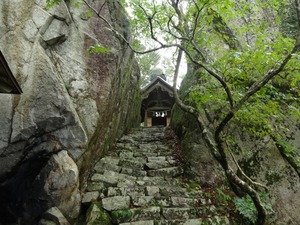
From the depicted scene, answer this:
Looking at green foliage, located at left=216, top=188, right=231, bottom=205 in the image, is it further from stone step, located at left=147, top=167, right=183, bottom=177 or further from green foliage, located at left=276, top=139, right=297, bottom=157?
green foliage, located at left=276, top=139, right=297, bottom=157

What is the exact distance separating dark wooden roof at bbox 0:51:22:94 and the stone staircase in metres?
2.86

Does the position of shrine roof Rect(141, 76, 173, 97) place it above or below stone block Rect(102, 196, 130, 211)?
above

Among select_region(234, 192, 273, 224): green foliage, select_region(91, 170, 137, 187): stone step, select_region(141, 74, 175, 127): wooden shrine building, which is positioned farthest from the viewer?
select_region(141, 74, 175, 127): wooden shrine building

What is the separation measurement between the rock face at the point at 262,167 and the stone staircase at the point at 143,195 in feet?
1.91

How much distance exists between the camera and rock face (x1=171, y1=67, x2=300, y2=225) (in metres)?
6.04

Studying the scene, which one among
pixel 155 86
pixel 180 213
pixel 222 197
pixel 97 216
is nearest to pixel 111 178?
pixel 97 216

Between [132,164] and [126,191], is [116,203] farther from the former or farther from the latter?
[132,164]

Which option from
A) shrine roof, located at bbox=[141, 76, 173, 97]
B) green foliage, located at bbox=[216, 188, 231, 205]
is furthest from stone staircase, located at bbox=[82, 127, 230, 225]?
shrine roof, located at bbox=[141, 76, 173, 97]

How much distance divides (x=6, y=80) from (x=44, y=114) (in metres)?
1.20

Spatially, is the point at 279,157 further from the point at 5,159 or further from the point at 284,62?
the point at 5,159

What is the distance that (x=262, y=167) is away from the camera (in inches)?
267

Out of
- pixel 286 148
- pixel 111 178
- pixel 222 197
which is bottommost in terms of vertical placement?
pixel 222 197

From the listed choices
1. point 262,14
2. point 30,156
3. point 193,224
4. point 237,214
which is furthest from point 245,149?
point 262,14

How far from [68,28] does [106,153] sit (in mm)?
4021
